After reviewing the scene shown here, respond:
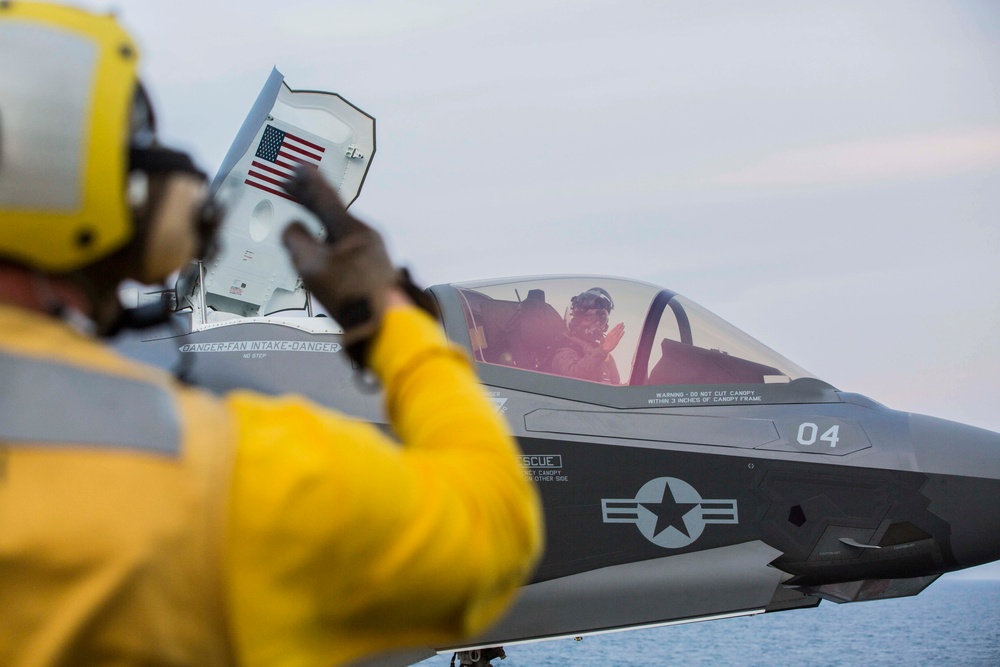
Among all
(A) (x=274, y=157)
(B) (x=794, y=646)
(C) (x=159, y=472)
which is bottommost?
(B) (x=794, y=646)

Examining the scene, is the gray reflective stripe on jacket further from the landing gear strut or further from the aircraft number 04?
the landing gear strut

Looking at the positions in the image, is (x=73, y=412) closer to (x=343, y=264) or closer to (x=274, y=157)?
(x=343, y=264)

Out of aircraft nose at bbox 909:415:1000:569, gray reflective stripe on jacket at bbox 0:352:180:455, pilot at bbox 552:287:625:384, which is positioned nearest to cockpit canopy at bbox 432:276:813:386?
pilot at bbox 552:287:625:384

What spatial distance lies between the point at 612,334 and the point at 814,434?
1.26 metres

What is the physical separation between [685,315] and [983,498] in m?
1.89

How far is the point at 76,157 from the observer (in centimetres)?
107

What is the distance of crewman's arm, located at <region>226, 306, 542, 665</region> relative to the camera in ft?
3.14

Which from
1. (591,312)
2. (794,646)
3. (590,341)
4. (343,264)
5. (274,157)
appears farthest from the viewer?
(794,646)

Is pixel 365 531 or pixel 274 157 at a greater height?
pixel 274 157

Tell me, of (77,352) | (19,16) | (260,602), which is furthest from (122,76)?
(260,602)

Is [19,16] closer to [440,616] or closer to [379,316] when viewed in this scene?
[379,316]

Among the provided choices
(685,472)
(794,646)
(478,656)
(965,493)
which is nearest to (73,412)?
(685,472)

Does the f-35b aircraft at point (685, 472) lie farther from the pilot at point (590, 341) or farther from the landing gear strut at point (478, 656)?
the landing gear strut at point (478, 656)

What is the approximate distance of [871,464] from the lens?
4.99 meters
